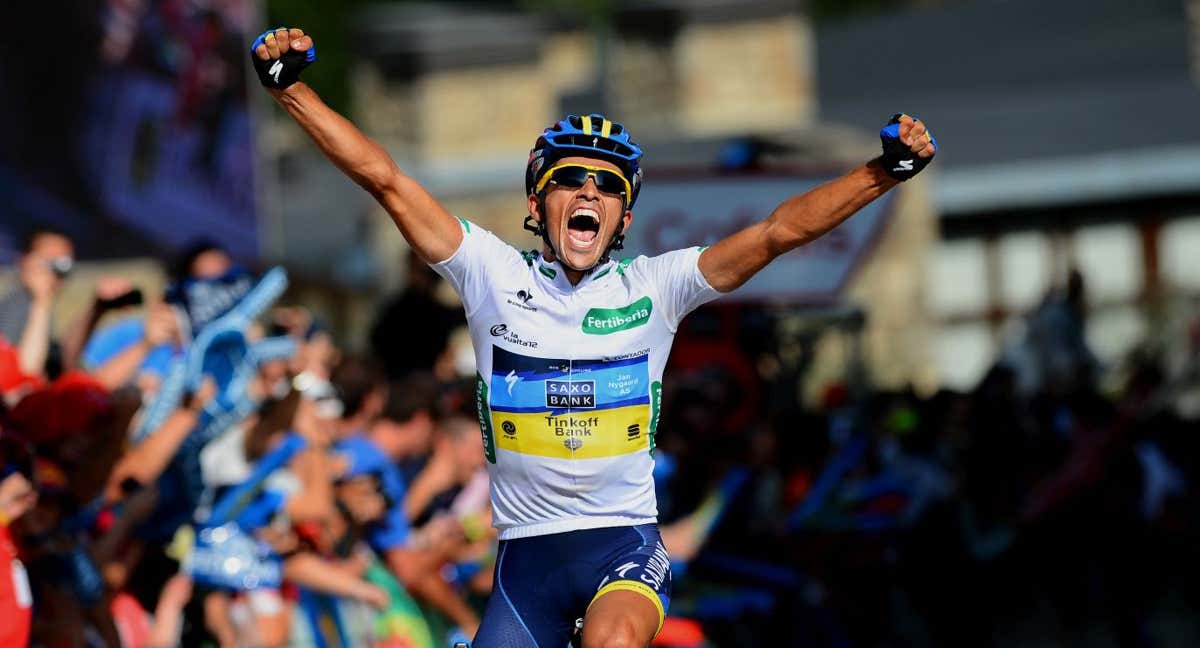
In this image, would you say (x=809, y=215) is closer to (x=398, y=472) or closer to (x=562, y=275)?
(x=562, y=275)

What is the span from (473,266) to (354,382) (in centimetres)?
415

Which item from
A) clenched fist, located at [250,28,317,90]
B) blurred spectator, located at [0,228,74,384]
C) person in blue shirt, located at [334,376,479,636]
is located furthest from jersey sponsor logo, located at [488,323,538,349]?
person in blue shirt, located at [334,376,479,636]

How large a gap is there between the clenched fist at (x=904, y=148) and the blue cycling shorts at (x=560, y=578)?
5.10 ft

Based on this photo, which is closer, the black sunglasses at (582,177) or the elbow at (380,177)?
the elbow at (380,177)

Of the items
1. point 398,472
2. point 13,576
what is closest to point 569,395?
point 13,576

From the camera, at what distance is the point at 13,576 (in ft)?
24.8

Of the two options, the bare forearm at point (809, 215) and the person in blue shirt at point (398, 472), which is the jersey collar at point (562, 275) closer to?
the bare forearm at point (809, 215)

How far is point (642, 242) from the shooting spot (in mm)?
14062

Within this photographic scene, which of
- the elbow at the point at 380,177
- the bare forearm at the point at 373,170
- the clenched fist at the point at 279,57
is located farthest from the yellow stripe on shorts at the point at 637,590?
the clenched fist at the point at 279,57

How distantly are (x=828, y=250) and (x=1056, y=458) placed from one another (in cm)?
322

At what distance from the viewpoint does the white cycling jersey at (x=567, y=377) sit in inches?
285

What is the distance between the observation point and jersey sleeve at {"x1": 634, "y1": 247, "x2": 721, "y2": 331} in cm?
734

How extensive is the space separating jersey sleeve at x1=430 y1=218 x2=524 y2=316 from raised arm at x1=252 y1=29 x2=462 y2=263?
14 centimetres

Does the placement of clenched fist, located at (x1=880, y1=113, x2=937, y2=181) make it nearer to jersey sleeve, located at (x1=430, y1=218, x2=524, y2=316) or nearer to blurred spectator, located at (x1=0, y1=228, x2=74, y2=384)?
jersey sleeve, located at (x1=430, y1=218, x2=524, y2=316)
